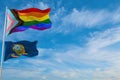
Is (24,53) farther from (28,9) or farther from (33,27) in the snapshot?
(28,9)

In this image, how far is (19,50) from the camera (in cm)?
3092

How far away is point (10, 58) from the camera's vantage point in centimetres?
3088

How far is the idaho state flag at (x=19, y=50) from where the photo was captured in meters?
31.0

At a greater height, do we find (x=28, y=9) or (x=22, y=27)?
(x=28, y=9)

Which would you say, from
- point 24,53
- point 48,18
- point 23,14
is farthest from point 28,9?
point 24,53

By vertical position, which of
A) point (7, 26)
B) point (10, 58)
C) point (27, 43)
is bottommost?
point (10, 58)

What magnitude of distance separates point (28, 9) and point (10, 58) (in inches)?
259

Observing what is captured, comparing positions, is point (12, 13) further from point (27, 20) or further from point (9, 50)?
point (9, 50)

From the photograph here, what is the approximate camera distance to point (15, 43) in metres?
31.3

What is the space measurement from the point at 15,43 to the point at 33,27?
3.07 m

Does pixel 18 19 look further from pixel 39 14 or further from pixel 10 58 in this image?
pixel 10 58

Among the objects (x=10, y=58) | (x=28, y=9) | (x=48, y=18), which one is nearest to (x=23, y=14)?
(x=28, y=9)

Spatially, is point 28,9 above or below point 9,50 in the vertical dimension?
above

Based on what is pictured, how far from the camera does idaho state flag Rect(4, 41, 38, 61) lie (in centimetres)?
3100
